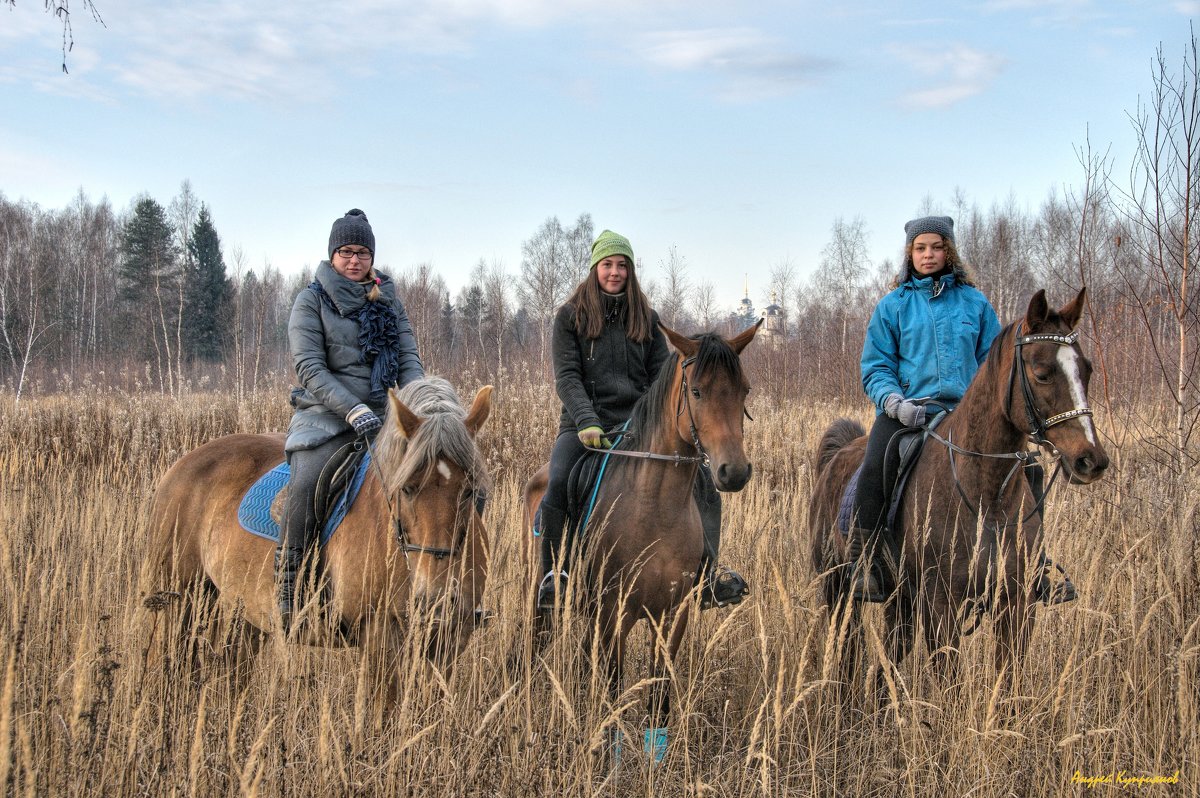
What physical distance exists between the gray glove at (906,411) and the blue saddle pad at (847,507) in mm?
397

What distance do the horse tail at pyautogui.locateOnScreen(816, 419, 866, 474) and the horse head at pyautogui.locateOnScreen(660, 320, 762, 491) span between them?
2.10 meters

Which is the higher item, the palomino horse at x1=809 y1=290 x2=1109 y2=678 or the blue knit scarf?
the blue knit scarf

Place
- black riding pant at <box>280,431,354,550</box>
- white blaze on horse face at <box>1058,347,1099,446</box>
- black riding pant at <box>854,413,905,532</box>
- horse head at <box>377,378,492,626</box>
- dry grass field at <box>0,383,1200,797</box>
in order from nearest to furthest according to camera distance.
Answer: dry grass field at <box>0,383,1200,797</box> < horse head at <box>377,378,492,626</box> < white blaze on horse face at <box>1058,347,1099,446</box> < black riding pant at <box>280,431,354,550</box> < black riding pant at <box>854,413,905,532</box>

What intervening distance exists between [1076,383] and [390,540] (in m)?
2.93

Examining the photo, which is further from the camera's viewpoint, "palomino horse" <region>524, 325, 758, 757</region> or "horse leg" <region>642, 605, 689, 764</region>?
"palomino horse" <region>524, 325, 758, 757</region>

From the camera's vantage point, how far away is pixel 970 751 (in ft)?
9.36

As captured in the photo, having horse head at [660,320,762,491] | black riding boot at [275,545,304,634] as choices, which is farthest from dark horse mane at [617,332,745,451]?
black riding boot at [275,545,304,634]

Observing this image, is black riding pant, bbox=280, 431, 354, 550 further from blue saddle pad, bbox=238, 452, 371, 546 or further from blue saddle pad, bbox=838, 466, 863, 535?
blue saddle pad, bbox=838, 466, 863, 535

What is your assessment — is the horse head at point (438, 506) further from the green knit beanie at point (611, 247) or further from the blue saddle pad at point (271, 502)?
the green knit beanie at point (611, 247)

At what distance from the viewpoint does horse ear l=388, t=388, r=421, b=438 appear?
10.1ft

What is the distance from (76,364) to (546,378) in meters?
29.4

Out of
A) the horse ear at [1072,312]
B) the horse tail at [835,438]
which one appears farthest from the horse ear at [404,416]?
the horse tail at [835,438]

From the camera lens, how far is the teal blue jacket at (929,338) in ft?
13.6

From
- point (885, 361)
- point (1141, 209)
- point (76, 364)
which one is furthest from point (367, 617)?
point (76, 364)
